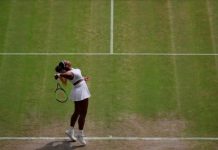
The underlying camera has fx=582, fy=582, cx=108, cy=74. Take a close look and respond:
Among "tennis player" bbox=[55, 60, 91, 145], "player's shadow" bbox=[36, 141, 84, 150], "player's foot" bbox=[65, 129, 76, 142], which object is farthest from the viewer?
"player's foot" bbox=[65, 129, 76, 142]

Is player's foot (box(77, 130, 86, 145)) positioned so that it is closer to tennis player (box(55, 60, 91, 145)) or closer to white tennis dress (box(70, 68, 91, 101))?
tennis player (box(55, 60, 91, 145))

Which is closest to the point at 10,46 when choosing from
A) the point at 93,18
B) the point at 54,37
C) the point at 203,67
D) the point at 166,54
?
the point at 54,37

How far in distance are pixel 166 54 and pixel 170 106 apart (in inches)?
93.0

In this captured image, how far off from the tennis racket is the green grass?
146mm

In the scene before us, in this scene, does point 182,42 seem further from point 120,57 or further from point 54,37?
point 54,37

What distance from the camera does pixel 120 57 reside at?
17000mm

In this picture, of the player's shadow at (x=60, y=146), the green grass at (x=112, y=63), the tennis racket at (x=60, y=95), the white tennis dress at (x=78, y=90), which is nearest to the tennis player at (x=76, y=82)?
the white tennis dress at (x=78, y=90)

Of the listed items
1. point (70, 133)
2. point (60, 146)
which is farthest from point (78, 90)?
point (60, 146)

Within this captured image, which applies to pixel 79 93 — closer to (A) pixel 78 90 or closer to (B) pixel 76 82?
(A) pixel 78 90

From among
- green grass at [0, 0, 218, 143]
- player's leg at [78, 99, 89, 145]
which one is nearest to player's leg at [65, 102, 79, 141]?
player's leg at [78, 99, 89, 145]

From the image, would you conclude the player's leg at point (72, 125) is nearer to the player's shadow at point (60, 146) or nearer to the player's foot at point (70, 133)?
the player's foot at point (70, 133)

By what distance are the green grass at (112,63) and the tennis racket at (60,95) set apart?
0.48 feet

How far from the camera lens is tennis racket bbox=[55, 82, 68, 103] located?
15.3 m

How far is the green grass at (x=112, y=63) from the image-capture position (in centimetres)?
1500
